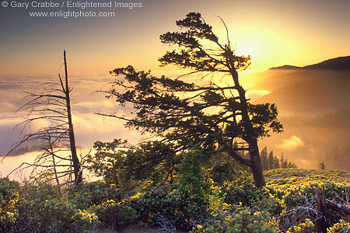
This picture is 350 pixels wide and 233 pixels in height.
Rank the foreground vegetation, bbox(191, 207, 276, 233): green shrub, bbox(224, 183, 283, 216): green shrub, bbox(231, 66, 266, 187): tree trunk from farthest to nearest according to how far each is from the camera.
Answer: bbox(231, 66, 266, 187): tree trunk
bbox(224, 183, 283, 216): green shrub
the foreground vegetation
bbox(191, 207, 276, 233): green shrub

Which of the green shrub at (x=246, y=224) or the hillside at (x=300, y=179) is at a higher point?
the green shrub at (x=246, y=224)

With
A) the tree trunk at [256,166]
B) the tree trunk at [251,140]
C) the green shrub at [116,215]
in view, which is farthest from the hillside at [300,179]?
the green shrub at [116,215]

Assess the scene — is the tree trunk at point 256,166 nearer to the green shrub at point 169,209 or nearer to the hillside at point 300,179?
the hillside at point 300,179

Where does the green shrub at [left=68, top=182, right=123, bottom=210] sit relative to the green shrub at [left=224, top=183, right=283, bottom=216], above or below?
above

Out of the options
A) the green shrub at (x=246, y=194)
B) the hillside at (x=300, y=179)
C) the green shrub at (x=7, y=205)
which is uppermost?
the green shrub at (x=7, y=205)

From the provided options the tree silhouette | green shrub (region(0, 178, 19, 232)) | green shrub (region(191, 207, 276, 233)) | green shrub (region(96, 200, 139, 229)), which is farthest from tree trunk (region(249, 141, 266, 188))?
A: green shrub (region(0, 178, 19, 232))

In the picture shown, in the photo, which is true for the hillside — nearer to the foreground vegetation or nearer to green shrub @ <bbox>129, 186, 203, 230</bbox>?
the foreground vegetation

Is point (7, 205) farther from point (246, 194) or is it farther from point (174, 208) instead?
point (246, 194)

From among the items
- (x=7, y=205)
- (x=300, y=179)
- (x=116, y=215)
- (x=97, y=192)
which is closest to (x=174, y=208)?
(x=116, y=215)

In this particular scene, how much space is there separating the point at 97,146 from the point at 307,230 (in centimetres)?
1203

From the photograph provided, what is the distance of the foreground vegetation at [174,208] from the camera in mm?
6445

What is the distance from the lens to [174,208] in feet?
33.1

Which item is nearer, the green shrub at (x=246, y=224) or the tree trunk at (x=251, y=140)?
the green shrub at (x=246, y=224)

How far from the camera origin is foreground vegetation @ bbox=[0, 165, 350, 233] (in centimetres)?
645
